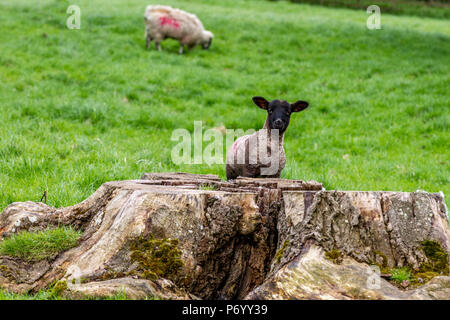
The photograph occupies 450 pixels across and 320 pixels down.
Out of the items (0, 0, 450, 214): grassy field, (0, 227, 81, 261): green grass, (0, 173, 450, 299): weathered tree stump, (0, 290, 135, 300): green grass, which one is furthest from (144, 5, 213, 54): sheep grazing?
(0, 290, 135, 300): green grass

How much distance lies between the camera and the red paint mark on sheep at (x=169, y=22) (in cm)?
1524

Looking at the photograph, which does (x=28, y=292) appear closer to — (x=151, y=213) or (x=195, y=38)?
(x=151, y=213)

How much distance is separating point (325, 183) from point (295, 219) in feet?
9.66

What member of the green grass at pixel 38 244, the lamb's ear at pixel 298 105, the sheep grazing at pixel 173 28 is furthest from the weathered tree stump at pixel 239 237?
the sheep grazing at pixel 173 28

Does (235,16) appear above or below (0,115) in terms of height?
above

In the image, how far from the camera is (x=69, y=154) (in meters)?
6.79

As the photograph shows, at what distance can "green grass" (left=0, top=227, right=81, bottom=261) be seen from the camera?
10.8ft

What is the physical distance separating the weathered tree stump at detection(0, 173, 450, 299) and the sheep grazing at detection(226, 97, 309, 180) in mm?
1514

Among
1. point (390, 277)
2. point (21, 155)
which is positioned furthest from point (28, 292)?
point (21, 155)

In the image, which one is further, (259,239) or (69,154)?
(69,154)

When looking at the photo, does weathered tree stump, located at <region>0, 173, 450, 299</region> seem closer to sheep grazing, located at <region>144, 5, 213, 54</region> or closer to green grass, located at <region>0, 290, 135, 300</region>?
green grass, located at <region>0, 290, 135, 300</region>

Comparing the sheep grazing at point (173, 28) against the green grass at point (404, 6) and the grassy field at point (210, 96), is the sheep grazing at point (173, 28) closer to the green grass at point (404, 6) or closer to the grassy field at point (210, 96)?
the grassy field at point (210, 96)

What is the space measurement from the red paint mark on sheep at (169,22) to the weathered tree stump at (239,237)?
12.7 meters
